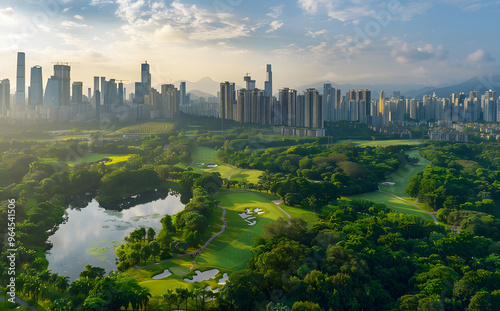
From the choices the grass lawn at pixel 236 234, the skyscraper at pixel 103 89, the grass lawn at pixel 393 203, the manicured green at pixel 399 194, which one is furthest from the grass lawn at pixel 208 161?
the skyscraper at pixel 103 89

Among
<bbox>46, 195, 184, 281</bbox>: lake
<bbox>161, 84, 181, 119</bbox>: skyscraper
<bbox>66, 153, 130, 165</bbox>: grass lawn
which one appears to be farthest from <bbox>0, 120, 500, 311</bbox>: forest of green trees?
<bbox>161, 84, 181, 119</bbox>: skyscraper

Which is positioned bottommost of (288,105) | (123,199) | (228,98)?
(123,199)

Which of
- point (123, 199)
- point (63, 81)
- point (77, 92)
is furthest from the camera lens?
Answer: point (77, 92)

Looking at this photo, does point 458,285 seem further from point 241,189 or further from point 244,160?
point 244,160

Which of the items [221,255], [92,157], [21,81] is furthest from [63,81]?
[221,255]

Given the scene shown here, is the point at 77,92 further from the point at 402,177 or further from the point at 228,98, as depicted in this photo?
the point at 402,177

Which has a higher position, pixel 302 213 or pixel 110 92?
pixel 110 92

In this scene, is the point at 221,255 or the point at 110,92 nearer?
the point at 221,255

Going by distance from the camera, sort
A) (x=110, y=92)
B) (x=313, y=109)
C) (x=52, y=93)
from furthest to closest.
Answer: (x=110, y=92) → (x=52, y=93) → (x=313, y=109)

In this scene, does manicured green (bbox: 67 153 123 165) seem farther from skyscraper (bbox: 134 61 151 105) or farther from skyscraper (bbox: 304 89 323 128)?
skyscraper (bbox: 134 61 151 105)
